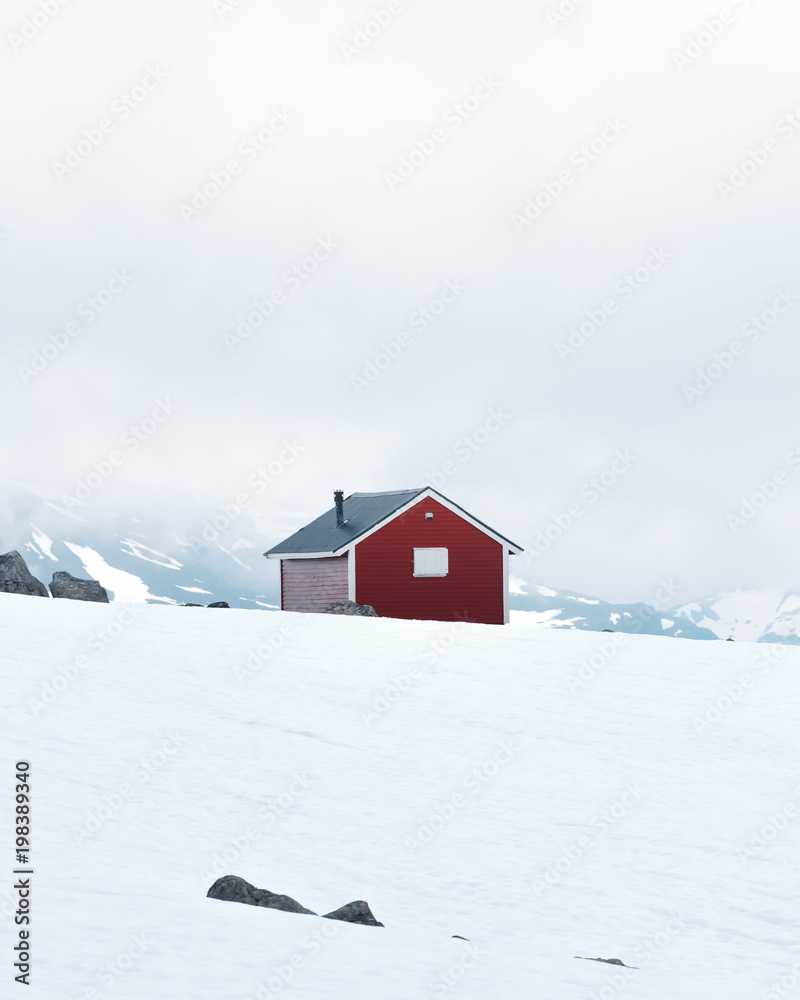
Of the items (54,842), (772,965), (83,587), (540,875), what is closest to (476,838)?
(540,875)

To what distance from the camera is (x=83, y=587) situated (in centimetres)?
2969

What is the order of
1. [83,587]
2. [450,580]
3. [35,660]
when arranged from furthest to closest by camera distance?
[450,580], [83,587], [35,660]

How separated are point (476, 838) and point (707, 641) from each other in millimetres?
14387

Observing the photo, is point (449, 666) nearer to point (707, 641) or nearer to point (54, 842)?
point (707, 641)

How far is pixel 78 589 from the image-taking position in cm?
2961

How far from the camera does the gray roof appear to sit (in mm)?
32688

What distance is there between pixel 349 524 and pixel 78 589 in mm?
8740

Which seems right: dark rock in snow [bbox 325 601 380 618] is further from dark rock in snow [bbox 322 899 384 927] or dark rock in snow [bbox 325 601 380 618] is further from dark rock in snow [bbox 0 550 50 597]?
dark rock in snow [bbox 322 899 384 927]

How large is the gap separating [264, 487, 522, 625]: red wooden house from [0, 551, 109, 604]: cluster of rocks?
6.83 metres
